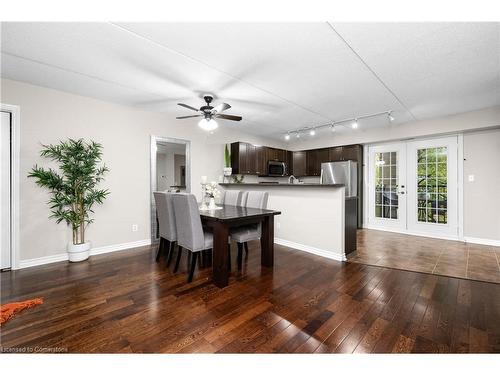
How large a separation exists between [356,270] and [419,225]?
305 centimetres

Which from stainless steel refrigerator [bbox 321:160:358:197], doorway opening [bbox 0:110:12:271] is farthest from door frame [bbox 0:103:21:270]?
stainless steel refrigerator [bbox 321:160:358:197]

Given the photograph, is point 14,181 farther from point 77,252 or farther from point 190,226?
point 190,226

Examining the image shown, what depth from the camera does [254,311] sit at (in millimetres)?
1806

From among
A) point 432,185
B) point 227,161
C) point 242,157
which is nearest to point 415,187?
point 432,185

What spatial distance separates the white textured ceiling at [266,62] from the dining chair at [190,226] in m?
1.47

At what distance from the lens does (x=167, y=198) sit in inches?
105

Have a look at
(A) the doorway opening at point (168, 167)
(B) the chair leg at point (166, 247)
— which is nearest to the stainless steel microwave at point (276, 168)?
(A) the doorway opening at point (168, 167)

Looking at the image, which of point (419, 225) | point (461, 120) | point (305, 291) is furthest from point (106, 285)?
point (461, 120)

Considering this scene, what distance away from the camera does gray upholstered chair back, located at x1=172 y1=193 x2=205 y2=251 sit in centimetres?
232

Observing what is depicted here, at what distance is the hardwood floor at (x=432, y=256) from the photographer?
2.63 m

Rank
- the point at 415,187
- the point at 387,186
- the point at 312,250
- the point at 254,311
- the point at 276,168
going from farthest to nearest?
the point at 276,168 < the point at 387,186 < the point at 415,187 < the point at 312,250 < the point at 254,311

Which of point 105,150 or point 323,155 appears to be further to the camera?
point 323,155

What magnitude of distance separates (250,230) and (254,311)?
3.70ft
